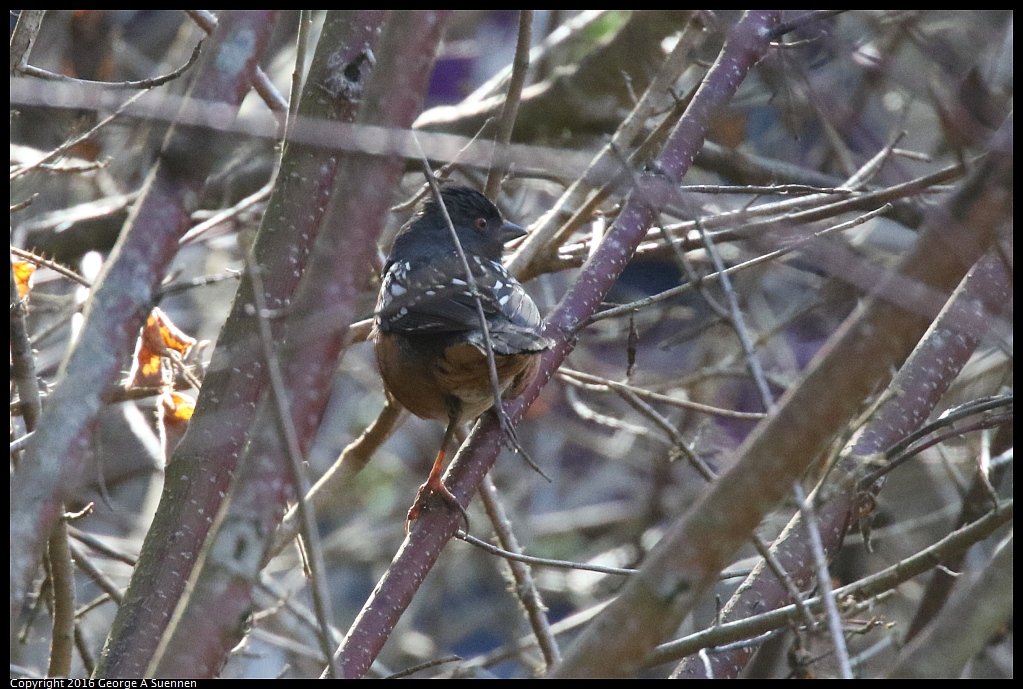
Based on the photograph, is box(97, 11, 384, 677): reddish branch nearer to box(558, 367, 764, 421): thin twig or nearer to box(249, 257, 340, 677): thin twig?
box(249, 257, 340, 677): thin twig

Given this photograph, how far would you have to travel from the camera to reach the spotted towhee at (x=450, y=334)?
2686mm

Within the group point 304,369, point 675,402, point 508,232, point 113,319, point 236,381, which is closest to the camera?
point 304,369

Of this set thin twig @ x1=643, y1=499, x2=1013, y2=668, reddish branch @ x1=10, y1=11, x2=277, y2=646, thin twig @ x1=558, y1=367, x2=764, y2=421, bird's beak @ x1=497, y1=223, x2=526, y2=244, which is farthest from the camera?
bird's beak @ x1=497, y1=223, x2=526, y2=244

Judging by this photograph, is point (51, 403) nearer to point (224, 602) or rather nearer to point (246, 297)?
point (224, 602)

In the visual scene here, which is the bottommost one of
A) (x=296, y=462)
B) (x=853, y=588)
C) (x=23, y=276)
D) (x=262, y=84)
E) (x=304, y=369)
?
(x=853, y=588)

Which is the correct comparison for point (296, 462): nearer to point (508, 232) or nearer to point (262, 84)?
point (262, 84)

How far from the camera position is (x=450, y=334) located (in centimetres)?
285

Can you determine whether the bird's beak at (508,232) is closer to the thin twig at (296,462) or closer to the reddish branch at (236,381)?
the reddish branch at (236,381)

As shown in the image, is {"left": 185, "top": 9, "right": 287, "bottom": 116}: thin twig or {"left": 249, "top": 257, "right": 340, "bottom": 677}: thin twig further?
{"left": 185, "top": 9, "right": 287, "bottom": 116}: thin twig

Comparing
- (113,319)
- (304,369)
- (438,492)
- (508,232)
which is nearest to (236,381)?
(113,319)

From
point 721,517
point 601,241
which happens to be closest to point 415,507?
point 601,241

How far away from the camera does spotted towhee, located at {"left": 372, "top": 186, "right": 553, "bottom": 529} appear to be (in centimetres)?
269

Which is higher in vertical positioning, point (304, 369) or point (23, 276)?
point (23, 276)

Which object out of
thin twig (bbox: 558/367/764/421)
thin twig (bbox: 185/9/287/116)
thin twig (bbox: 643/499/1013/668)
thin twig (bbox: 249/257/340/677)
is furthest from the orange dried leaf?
thin twig (bbox: 643/499/1013/668)
